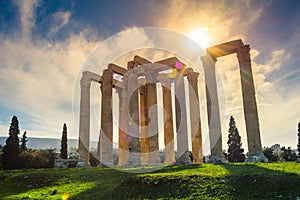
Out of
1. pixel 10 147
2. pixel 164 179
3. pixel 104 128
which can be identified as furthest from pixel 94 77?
pixel 164 179

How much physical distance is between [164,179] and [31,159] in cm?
3839

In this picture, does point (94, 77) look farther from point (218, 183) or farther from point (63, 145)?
point (218, 183)

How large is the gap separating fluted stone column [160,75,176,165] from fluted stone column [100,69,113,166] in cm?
769

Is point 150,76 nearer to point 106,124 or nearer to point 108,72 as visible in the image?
point 108,72

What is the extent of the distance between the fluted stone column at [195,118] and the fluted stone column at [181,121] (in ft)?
3.54

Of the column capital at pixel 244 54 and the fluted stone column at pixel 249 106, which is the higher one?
the column capital at pixel 244 54

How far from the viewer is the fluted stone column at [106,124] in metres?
38.3

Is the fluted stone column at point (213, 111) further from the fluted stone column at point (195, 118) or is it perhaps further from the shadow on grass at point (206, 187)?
the shadow on grass at point (206, 187)

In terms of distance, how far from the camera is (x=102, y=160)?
123ft

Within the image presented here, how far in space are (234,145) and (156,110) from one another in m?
26.3

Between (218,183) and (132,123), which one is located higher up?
(132,123)

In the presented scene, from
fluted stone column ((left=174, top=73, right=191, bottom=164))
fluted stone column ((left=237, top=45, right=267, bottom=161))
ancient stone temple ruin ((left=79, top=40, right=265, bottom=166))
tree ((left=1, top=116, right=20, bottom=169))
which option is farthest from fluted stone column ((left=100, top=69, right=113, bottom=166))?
tree ((left=1, top=116, right=20, bottom=169))

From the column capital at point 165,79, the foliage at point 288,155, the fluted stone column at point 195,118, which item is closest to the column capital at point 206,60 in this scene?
the fluted stone column at point 195,118

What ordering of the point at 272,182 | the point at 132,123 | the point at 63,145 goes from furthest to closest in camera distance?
the point at 63,145
the point at 132,123
the point at 272,182
